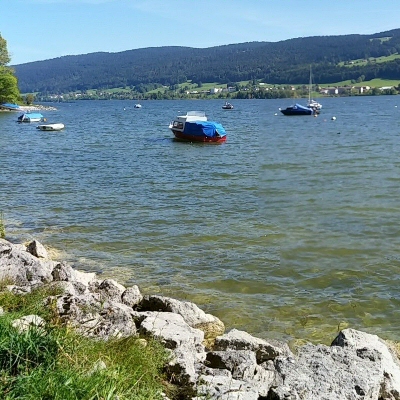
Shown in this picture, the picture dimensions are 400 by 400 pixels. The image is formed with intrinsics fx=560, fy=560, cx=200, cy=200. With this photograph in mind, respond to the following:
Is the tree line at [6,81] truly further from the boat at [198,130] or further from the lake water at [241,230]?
the lake water at [241,230]

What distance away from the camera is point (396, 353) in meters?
8.47

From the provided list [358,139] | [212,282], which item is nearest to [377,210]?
[212,282]

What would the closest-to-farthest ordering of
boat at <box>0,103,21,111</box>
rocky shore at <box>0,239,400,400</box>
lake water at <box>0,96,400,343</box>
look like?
rocky shore at <box>0,239,400,400</box>, lake water at <box>0,96,400,343</box>, boat at <box>0,103,21,111</box>

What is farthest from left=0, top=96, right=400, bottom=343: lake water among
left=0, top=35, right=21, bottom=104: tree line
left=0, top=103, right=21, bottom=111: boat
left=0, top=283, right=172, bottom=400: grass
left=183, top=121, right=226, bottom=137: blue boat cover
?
left=0, top=103, right=21, bottom=111: boat

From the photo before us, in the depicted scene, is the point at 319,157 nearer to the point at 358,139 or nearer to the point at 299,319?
the point at 358,139

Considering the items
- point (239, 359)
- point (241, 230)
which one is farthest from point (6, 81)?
point (239, 359)

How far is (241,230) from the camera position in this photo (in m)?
17.2

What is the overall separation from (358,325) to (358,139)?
40958 millimetres

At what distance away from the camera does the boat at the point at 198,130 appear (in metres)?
47.3

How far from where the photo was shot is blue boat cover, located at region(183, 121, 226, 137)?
4744cm

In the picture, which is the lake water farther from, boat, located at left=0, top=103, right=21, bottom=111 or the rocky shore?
boat, located at left=0, top=103, right=21, bottom=111

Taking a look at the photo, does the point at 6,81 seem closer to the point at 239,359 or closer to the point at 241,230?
the point at 241,230

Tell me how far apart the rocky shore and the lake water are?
228 cm

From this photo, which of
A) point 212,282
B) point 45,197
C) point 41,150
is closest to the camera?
point 212,282
